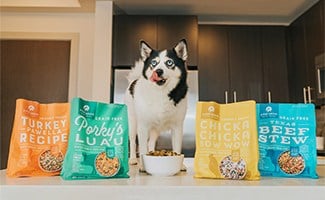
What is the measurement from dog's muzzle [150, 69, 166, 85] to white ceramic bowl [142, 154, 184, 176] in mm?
179

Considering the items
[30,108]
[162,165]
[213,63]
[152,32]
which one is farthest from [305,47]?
[30,108]

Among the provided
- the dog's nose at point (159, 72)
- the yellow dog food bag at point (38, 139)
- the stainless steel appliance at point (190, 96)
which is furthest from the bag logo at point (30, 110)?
the stainless steel appliance at point (190, 96)

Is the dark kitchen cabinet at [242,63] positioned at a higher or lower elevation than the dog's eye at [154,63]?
higher

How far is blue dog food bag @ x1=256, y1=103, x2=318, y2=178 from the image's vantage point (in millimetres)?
585

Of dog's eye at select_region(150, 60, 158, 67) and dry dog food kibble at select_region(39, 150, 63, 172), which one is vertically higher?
dog's eye at select_region(150, 60, 158, 67)

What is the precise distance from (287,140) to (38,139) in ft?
1.72

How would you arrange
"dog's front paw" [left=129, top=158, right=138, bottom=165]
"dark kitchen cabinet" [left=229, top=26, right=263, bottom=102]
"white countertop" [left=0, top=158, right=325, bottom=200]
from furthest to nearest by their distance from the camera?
"dark kitchen cabinet" [left=229, top=26, right=263, bottom=102], "dog's front paw" [left=129, top=158, right=138, bottom=165], "white countertop" [left=0, top=158, right=325, bottom=200]

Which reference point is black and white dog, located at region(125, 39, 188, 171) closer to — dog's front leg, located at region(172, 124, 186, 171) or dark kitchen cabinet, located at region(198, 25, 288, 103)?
dog's front leg, located at region(172, 124, 186, 171)

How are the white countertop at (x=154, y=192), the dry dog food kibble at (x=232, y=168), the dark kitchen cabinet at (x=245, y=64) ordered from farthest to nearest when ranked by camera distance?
the dark kitchen cabinet at (x=245, y=64), the dry dog food kibble at (x=232, y=168), the white countertop at (x=154, y=192)

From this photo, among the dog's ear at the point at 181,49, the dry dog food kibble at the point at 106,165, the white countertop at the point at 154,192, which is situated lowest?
the white countertop at the point at 154,192

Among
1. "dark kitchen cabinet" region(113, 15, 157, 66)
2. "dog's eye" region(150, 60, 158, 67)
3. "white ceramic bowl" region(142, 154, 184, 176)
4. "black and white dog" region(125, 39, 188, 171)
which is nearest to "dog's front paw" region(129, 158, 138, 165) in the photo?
"black and white dog" region(125, 39, 188, 171)

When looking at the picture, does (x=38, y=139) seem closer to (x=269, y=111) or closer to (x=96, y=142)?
(x=96, y=142)

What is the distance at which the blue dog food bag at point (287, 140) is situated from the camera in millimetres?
585

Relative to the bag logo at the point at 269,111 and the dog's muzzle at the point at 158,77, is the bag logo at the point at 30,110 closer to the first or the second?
the dog's muzzle at the point at 158,77
